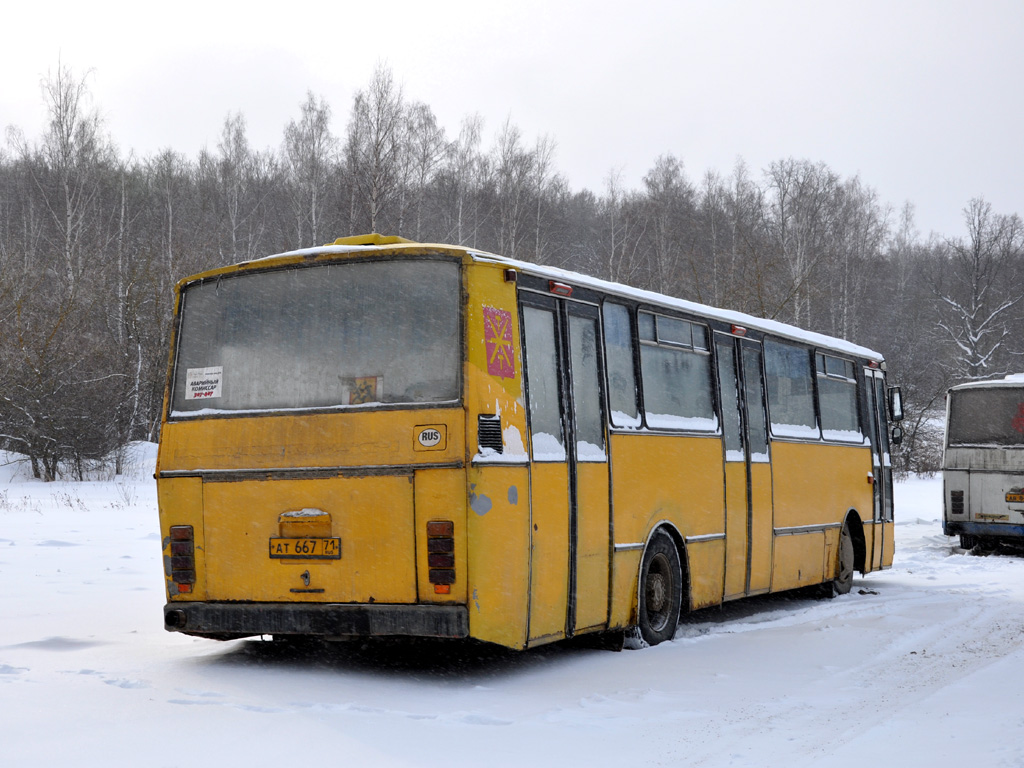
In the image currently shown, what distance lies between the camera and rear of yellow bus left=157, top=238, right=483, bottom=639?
739 cm

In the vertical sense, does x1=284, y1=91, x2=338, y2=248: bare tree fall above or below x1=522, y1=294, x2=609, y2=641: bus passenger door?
above

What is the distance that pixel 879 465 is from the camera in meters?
15.5

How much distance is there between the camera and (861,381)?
1515cm

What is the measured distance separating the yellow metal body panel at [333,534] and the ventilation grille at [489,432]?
1.69 feet

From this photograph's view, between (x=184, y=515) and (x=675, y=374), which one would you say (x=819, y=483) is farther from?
(x=184, y=515)

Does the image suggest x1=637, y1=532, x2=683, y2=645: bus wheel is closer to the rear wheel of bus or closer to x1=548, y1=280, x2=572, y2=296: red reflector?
x1=548, y1=280, x2=572, y2=296: red reflector

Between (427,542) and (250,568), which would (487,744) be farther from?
(250,568)

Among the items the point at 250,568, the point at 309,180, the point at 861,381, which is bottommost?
the point at 250,568

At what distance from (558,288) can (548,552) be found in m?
1.93

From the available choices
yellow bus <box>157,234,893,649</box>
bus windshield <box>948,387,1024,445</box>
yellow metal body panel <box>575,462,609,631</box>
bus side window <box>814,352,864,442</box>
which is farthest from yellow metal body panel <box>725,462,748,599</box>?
bus windshield <box>948,387,1024,445</box>

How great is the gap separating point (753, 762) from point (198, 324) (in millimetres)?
4946

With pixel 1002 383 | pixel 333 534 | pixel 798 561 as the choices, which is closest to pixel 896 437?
pixel 798 561

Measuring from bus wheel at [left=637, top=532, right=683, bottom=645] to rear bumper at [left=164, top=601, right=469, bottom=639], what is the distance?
2644 millimetres

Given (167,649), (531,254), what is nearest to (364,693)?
(167,649)
